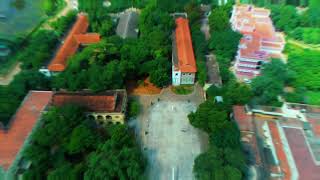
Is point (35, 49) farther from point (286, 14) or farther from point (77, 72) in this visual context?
point (286, 14)

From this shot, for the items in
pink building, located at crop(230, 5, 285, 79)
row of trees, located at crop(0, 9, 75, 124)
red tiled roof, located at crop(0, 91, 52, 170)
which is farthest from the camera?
pink building, located at crop(230, 5, 285, 79)

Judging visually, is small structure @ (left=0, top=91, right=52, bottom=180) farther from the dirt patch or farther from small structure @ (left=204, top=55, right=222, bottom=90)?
small structure @ (left=204, top=55, right=222, bottom=90)

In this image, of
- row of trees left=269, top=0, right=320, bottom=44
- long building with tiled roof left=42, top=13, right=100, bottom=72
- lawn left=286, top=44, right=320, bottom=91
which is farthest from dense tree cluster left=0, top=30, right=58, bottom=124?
row of trees left=269, top=0, right=320, bottom=44

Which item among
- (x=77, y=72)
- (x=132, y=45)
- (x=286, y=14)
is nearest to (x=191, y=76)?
(x=132, y=45)

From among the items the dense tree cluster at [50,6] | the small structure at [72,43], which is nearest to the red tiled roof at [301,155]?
the small structure at [72,43]

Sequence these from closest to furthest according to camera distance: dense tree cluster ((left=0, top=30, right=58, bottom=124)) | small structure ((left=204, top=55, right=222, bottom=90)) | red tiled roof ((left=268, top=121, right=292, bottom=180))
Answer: red tiled roof ((left=268, top=121, right=292, bottom=180)) < dense tree cluster ((left=0, top=30, right=58, bottom=124)) < small structure ((left=204, top=55, right=222, bottom=90))

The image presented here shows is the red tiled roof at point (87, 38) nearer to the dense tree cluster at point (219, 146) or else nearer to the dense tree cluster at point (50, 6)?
the dense tree cluster at point (50, 6)

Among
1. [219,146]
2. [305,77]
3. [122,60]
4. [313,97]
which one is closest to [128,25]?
[122,60]
